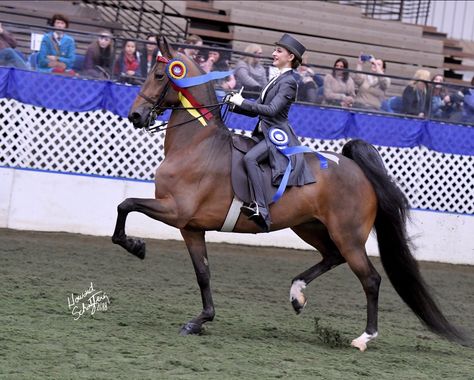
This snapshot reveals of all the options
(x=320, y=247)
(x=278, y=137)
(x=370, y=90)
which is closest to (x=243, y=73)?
(x=370, y=90)

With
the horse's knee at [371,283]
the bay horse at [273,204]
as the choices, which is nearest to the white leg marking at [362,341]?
the bay horse at [273,204]

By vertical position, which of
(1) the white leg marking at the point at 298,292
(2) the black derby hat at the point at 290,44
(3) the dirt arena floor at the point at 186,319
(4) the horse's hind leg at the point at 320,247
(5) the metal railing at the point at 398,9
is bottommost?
(3) the dirt arena floor at the point at 186,319

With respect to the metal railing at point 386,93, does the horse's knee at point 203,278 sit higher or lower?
lower

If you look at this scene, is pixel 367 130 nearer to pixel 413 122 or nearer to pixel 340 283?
pixel 413 122

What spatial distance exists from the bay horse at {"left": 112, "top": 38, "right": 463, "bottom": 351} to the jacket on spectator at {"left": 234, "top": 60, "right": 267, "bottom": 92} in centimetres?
514

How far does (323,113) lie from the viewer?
555 inches

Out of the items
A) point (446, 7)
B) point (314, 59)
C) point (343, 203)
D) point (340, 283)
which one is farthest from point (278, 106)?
point (446, 7)

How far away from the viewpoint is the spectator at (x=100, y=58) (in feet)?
43.3

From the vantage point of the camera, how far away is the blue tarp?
13070mm

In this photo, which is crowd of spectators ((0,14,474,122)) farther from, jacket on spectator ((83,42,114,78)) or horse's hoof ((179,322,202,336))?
horse's hoof ((179,322,202,336))

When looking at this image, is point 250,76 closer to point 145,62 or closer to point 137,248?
point 145,62

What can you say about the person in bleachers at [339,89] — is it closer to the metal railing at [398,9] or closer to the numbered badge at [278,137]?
the numbered badge at [278,137]

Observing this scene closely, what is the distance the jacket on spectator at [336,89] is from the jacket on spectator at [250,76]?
1.13 meters
